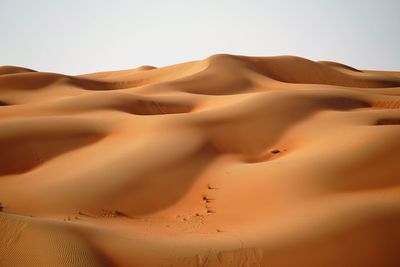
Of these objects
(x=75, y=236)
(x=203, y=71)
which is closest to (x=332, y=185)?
(x=75, y=236)

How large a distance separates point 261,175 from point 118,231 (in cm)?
345

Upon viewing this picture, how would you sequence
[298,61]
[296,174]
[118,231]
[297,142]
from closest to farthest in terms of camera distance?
[118,231] < [296,174] < [297,142] < [298,61]

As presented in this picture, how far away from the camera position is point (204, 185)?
746cm

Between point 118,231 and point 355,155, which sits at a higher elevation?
point 355,155

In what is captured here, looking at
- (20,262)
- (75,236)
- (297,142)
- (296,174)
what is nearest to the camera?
(20,262)

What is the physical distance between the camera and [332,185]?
6523 mm

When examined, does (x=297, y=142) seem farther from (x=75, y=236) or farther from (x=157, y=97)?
(x=157, y=97)

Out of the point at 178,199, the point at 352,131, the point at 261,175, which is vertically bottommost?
the point at 178,199

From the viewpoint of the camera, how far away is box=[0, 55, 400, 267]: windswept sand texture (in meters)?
4.41

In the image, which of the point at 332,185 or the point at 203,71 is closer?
the point at 332,185

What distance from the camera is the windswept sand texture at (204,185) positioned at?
14.5ft

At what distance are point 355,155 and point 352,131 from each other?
1801 mm

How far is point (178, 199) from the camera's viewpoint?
7.05 meters

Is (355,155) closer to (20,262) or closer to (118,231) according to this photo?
(118,231)
